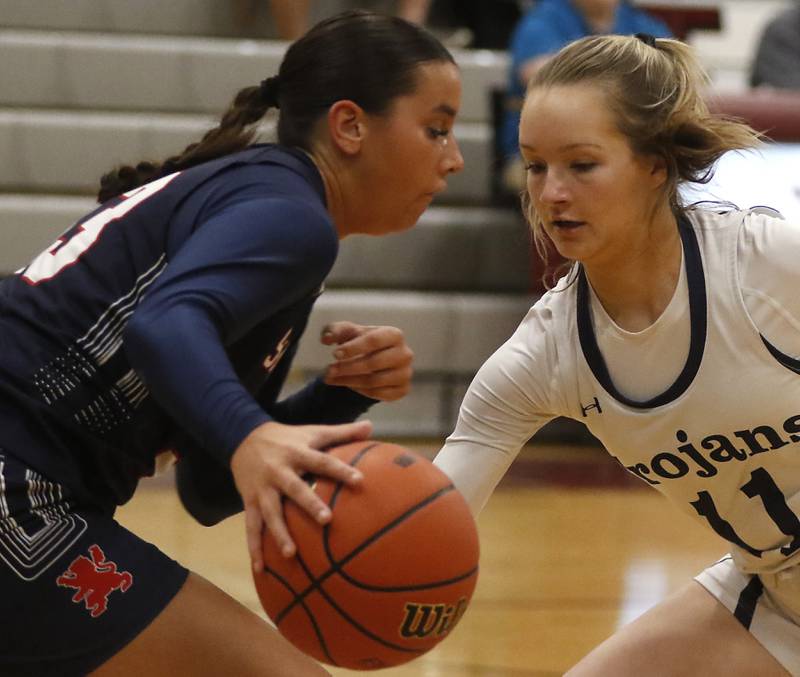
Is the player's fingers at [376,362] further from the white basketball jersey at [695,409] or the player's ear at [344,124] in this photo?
the player's ear at [344,124]

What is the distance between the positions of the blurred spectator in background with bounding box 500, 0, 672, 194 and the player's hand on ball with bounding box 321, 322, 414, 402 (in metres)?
3.98

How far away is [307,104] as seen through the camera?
7.11ft

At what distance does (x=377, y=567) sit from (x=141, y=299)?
535mm

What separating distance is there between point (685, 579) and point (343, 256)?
3.03 meters

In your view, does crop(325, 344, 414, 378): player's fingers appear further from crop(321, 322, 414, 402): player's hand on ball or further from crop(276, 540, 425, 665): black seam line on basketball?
crop(276, 540, 425, 665): black seam line on basketball

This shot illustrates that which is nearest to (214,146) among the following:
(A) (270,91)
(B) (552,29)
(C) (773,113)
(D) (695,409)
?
(A) (270,91)

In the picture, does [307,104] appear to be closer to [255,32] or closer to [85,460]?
[85,460]

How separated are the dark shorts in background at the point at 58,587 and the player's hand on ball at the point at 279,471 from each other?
0.38m

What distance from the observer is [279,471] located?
1.56 m

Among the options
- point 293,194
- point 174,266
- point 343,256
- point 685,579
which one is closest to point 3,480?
point 174,266

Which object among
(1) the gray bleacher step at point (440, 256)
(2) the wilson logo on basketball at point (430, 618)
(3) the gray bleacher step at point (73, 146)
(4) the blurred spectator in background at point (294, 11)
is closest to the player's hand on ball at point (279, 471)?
(2) the wilson logo on basketball at point (430, 618)

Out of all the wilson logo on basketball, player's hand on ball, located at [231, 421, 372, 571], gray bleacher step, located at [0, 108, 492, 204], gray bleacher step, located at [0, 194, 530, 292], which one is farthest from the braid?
gray bleacher step, located at [0, 108, 492, 204]

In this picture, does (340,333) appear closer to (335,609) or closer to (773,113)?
(335,609)

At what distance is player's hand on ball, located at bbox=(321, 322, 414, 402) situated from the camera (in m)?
2.25
